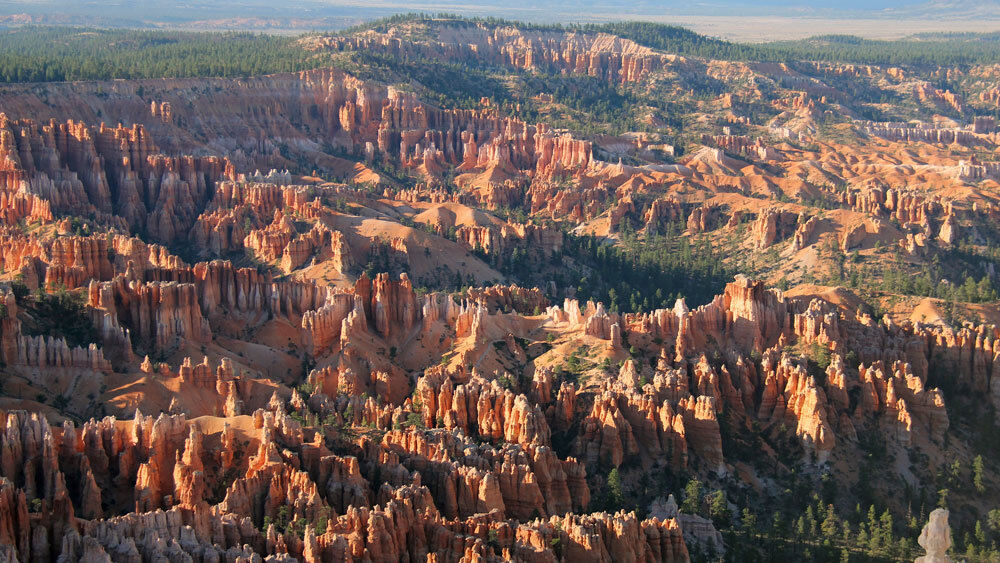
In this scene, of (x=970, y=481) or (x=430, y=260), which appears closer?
(x=970, y=481)

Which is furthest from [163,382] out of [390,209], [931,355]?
[390,209]

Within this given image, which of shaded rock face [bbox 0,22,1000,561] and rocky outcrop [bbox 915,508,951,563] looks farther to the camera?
shaded rock face [bbox 0,22,1000,561]

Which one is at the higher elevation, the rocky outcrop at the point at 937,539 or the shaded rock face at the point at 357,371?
the rocky outcrop at the point at 937,539

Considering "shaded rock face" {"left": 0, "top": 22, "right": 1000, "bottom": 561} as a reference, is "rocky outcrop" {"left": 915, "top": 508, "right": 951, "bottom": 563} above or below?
above

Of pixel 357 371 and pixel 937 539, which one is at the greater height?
pixel 937 539

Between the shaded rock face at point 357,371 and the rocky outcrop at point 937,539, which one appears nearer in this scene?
the rocky outcrop at point 937,539

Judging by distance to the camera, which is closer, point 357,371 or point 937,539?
point 937,539

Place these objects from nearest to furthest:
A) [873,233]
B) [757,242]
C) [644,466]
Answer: [644,466] → [873,233] → [757,242]

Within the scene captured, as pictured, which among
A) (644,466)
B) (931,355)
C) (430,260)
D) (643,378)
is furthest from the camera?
(430,260)

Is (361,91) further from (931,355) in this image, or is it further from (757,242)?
(931,355)
